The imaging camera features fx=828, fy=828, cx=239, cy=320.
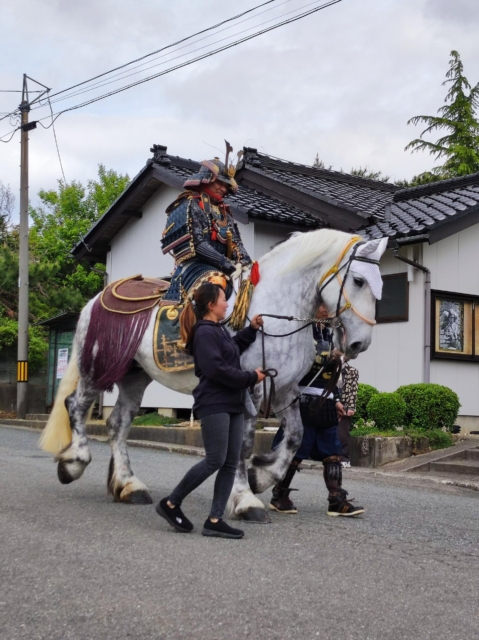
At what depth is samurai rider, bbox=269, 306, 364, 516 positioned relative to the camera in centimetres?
712

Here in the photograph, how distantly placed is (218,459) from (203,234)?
2.27 m

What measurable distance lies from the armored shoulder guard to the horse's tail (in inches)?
59.6

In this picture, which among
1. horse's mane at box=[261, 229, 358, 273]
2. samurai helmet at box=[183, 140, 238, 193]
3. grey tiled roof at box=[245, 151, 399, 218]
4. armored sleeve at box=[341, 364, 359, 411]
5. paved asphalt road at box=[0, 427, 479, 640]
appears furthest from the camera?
grey tiled roof at box=[245, 151, 399, 218]

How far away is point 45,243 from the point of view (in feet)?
106

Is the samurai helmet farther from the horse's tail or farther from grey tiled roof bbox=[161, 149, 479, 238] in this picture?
grey tiled roof bbox=[161, 149, 479, 238]

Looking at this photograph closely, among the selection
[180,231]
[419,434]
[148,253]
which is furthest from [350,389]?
[148,253]

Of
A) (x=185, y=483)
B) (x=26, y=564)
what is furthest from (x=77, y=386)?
(x=26, y=564)

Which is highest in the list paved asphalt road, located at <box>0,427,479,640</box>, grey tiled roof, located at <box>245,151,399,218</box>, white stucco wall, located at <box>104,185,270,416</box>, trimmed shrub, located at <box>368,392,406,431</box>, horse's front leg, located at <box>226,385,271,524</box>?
grey tiled roof, located at <box>245,151,399,218</box>

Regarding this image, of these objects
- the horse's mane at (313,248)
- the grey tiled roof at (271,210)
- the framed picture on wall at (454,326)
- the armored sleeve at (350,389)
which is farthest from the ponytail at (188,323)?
the grey tiled roof at (271,210)

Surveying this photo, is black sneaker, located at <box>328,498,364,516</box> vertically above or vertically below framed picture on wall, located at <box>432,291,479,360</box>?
below

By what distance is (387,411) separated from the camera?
1238 centimetres

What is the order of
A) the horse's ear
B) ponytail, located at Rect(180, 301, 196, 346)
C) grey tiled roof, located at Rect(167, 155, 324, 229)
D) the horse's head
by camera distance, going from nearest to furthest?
ponytail, located at Rect(180, 301, 196, 346) → the horse's head → the horse's ear → grey tiled roof, located at Rect(167, 155, 324, 229)

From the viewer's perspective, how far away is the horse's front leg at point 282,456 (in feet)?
23.0

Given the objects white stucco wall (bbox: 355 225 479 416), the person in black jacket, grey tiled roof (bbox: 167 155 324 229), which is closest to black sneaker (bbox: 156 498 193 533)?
the person in black jacket
